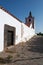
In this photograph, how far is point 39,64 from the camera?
593 cm

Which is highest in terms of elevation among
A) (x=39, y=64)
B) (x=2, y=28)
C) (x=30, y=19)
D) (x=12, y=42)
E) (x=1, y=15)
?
(x=30, y=19)

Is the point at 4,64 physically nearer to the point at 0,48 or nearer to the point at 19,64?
the point at 19,64

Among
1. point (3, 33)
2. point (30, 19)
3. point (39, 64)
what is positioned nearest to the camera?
point (39, 64)

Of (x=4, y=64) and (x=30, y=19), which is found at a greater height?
(x=30, y=19)

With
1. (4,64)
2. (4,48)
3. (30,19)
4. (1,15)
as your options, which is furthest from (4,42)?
(30,19)

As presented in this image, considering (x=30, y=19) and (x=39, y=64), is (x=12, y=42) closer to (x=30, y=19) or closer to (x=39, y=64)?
(x=39, y=64)

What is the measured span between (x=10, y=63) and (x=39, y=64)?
134 centimetres

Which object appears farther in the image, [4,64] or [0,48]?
[0,48]

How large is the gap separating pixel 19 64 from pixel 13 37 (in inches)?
331

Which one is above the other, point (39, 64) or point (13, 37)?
point (13, 37)

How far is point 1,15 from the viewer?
9.95 m

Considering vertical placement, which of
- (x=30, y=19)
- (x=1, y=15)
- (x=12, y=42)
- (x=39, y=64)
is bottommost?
(x=39, y=64)

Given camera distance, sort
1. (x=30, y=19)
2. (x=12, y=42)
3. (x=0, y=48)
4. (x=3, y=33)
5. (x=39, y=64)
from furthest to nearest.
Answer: (x=30, y=19) → (x=12, y=42) → (x=3, y=33) → (x=0, y=48) → (x=39, y=64)

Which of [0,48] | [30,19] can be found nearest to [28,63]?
[0,48]
